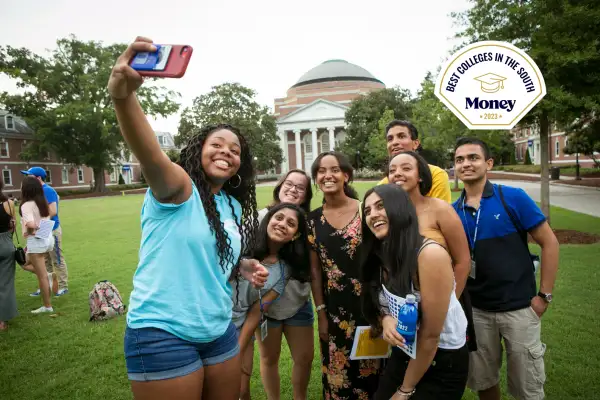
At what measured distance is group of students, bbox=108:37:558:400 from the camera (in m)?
1.72

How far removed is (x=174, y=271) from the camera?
1.73 meters

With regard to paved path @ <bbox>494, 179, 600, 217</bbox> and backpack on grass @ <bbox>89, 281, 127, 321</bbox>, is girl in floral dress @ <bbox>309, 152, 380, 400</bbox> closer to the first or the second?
backpack on grass @ <bbox>89, 281, 127, 321</bbox>

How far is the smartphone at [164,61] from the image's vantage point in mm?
1348

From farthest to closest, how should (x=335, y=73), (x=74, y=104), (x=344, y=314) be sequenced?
(x=335, y=73)
(x=74, y=104)
(x=344, y=314)

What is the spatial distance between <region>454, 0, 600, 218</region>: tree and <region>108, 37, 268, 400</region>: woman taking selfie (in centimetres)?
868

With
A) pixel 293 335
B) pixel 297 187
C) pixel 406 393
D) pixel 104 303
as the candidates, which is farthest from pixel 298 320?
pixel 104 303

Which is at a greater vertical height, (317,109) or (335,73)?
(335,73)

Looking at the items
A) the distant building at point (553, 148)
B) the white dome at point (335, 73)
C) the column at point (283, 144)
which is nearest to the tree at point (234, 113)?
the column at point (283, 144)

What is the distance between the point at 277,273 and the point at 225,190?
3.25 ft

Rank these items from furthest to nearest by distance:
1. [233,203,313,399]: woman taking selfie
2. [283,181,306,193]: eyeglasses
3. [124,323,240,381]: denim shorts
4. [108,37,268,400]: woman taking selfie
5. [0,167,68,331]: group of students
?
[0,167,68,331]: group of students < [283,181,306,193]: eyeglasses < [233,203,313,399]: woman taking selfie < [124,323,240,381]: denim shorts < [108,37,268,400]: woman taking selfie

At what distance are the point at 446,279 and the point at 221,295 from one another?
112cm

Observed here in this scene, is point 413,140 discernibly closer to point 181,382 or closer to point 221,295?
point 221,295

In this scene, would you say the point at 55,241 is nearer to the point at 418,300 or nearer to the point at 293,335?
the point at 293,335

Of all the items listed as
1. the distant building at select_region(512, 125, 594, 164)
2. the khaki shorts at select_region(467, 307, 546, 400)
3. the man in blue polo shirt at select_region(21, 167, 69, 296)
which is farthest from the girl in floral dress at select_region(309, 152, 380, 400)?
the distant building at select_region(512, 125, 594, 164)
